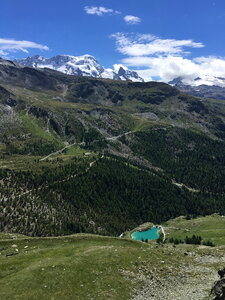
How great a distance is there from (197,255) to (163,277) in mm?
23688

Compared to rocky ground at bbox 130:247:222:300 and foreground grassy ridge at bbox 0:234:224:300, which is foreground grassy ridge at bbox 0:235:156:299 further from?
rocky ground at bbox 130:247:222:300

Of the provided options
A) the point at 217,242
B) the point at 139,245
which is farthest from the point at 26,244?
the point at 217,242

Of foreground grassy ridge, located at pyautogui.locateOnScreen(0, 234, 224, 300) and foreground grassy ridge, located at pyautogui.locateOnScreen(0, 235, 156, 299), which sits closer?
foreground grassy ridge, located at pyautogui.locateOnScreen(0, 235, 156, 299)

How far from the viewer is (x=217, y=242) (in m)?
186

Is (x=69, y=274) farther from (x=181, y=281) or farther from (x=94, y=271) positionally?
(x=181, y=281)

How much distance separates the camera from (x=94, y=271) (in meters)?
66.7

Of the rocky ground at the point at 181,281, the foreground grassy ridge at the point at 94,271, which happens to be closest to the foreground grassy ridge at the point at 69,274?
the foreground grassy ridge at the point at 94,271

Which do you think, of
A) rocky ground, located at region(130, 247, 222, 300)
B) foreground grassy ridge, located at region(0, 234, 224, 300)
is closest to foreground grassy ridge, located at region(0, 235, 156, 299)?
foreground grassy ridge, located at region(0, 234, 224, 300)

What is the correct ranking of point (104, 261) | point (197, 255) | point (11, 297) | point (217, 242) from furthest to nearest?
point (217, 242), point (197, 255), point (104, 261), point (11, 297)

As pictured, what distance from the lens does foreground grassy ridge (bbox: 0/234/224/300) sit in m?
57.8

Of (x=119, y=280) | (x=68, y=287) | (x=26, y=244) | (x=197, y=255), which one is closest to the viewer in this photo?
(x=68, y=287)

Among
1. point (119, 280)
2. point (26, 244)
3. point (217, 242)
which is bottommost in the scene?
point (217, 242)

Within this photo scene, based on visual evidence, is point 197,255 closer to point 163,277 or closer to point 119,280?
point 163,277

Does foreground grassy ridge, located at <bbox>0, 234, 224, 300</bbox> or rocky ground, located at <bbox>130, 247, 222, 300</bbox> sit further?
foreground grassy ridge, located at <bbox>0, 234, 224, 300</bbox>
